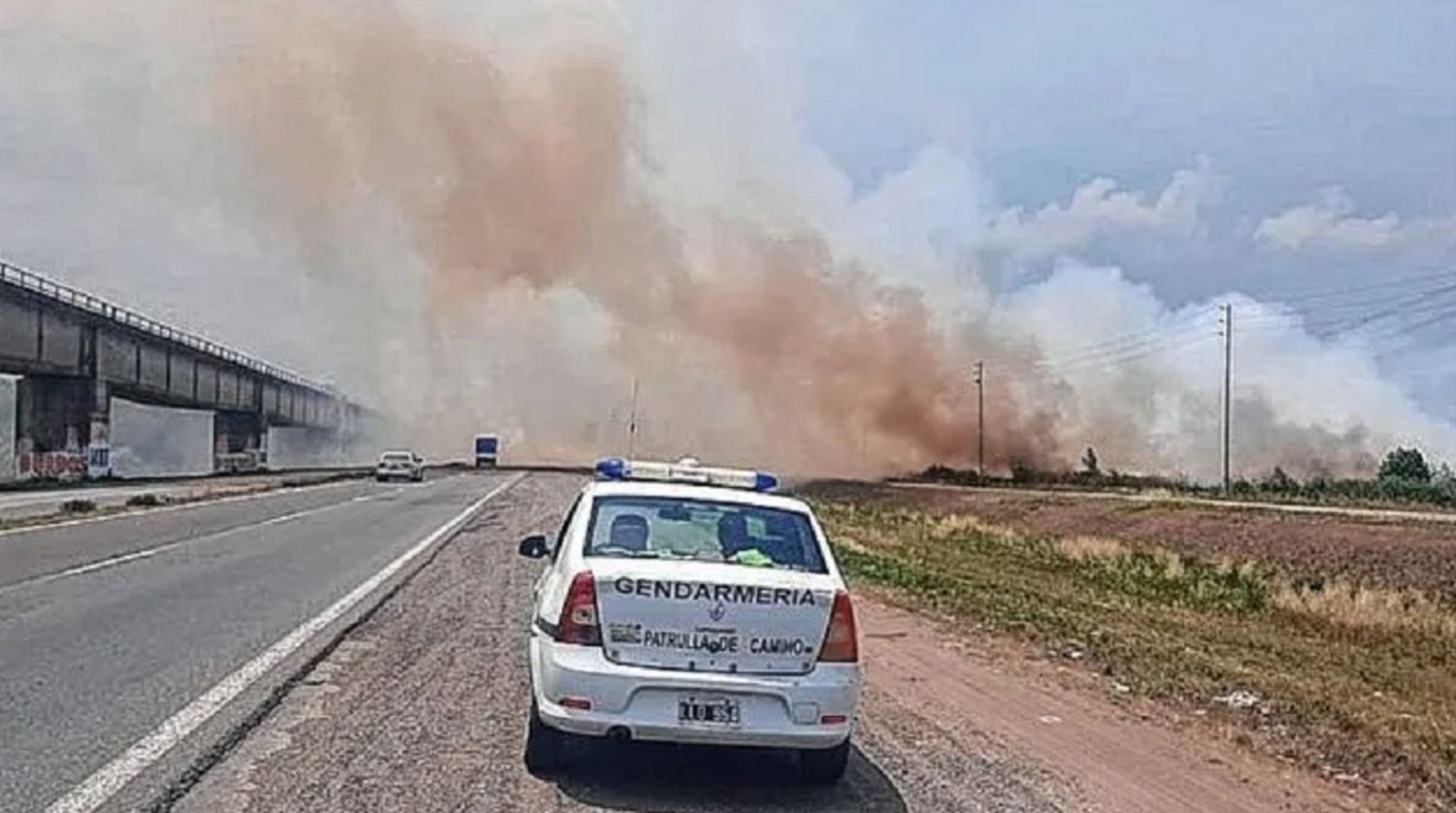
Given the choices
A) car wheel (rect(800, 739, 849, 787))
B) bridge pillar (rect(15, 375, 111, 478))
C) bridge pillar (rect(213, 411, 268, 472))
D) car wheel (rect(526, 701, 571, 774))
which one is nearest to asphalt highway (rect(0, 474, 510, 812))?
car wheel (rect(526, 701, 571, 774))

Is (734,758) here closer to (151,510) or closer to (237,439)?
(151,510)

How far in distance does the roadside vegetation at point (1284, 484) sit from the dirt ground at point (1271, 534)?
30.7 ft

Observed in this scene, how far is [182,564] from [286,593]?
15.9 feet

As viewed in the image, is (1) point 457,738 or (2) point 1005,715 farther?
(2) point 1005,715

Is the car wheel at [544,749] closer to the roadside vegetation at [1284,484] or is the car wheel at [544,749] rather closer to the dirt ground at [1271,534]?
the dirt ground at [1271,534]

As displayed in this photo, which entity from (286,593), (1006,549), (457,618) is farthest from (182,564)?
(1006,549)

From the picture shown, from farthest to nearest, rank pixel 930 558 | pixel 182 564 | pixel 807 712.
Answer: pixel 930 558 < pixel 182 564 < pixel 807 712

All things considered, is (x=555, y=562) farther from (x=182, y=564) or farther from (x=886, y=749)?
(x=182, y=564)

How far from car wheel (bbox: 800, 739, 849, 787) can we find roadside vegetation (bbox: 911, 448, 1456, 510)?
58.5 metres

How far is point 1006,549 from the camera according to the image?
148ft

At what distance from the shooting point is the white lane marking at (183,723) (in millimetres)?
7555

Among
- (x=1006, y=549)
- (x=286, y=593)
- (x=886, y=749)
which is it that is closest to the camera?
(x=886, y=749)

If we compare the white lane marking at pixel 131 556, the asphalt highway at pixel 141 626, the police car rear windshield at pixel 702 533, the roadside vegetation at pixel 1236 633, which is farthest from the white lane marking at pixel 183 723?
the roadside vegetation at pixel 1236 633

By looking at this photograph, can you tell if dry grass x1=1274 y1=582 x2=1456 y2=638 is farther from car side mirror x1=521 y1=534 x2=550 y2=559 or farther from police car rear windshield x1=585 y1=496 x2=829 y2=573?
police car rear windshield x1=585 y1=496 x2=829 y2=573
